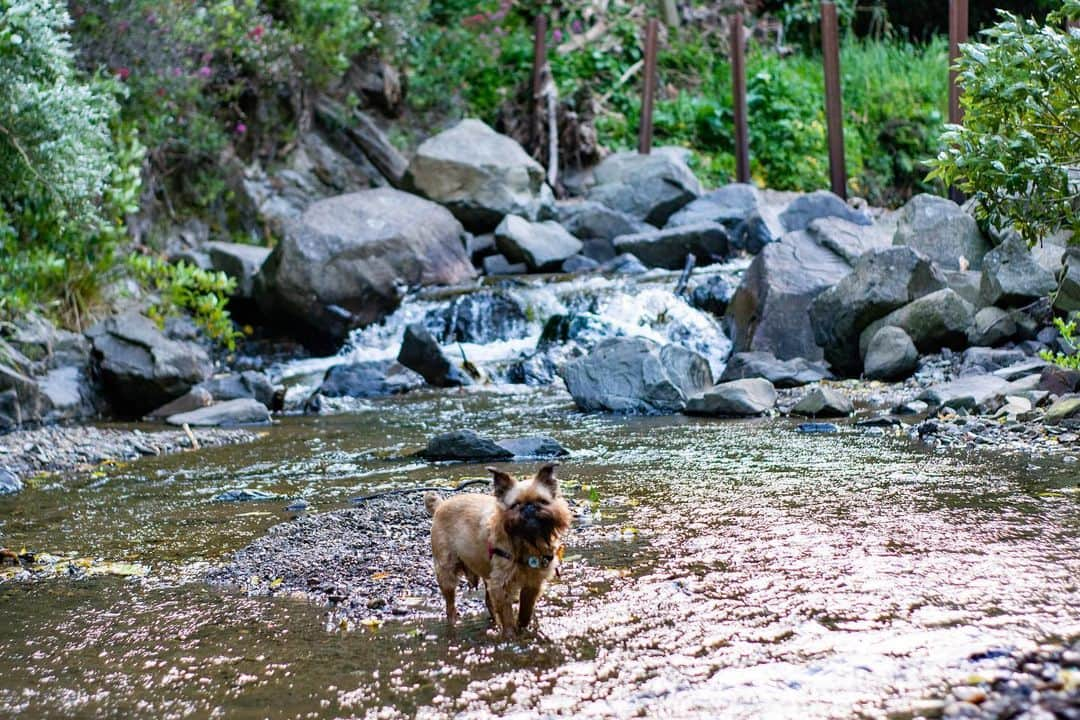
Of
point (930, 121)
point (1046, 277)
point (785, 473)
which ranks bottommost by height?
point (785, 473)

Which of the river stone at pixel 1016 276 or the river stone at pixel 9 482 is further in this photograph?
the river stone at pixel 1016 276

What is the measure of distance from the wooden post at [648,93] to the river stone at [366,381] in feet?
35.0

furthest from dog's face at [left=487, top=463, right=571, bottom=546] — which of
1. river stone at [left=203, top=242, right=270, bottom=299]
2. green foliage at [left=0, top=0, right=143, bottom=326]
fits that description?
river stone at [left=203, top=242, right=270, bottom=299]

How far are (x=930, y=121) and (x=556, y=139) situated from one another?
8325 mm

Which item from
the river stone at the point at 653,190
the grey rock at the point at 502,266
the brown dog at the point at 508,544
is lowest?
the brown dog at the point at 508,544

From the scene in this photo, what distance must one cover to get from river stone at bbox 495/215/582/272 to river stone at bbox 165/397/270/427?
7.21 metres

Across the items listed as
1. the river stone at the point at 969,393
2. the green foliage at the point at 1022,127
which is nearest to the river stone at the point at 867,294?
the river stone at the point at 969,393

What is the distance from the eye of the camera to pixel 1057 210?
25.0ft

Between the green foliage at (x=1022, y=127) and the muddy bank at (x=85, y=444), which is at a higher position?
the green foliage at (x=1022, y=127)

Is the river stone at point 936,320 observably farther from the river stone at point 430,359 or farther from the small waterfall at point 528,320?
the river stone at point 430,359

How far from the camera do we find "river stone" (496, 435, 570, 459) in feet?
27.7

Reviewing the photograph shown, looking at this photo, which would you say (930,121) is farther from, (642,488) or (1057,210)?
(642,488)

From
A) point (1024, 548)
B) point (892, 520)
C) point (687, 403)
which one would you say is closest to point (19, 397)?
point (687, 403)

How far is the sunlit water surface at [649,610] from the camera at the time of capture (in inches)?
146
